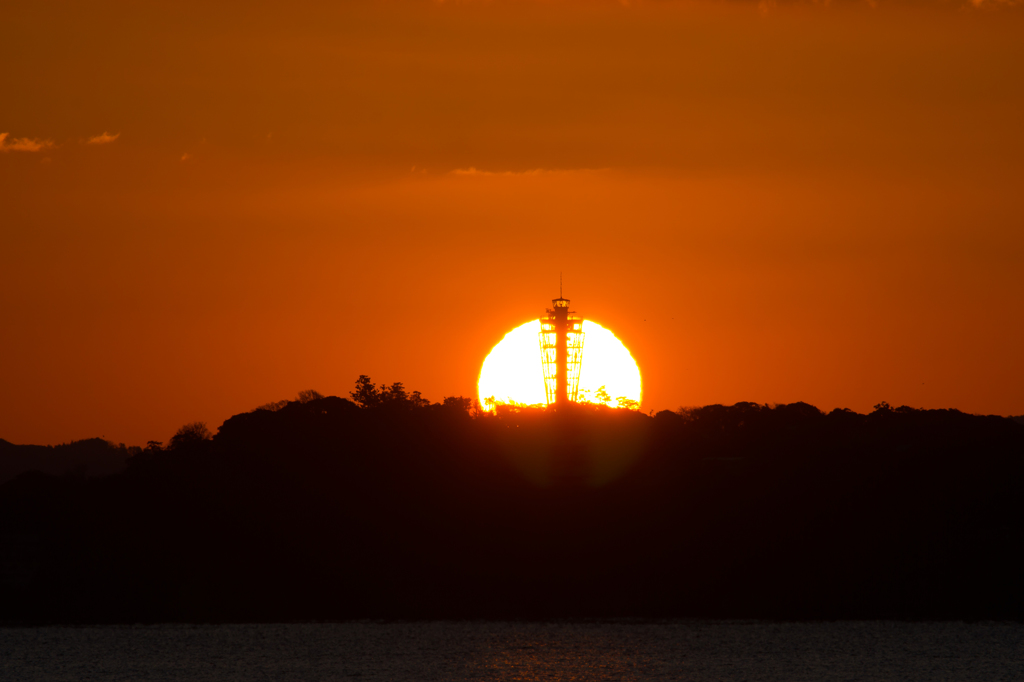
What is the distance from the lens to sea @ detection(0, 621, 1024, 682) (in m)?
26.2

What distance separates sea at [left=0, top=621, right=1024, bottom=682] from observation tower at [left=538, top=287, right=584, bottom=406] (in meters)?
40.3

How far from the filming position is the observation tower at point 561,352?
76.9 meters

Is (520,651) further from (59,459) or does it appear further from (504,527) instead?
(59,459)

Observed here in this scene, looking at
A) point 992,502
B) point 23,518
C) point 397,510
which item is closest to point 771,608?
point 992,502

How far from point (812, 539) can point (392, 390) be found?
19.8m

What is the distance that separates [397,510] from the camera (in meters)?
42.9

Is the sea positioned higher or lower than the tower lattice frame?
lower

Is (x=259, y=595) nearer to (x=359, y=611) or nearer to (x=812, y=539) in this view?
(x=359, y=611)

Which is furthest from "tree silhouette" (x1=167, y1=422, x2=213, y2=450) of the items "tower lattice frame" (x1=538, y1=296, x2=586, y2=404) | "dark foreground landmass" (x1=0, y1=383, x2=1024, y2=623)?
"tower lattice frame" (x1=538, y1=296, x2=586, y2=404)

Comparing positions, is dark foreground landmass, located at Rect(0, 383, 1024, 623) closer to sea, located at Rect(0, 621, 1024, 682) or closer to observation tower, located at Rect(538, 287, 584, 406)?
sea, located at Rect(0, 621, 1024, 682)

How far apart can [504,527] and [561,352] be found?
36.2 meters

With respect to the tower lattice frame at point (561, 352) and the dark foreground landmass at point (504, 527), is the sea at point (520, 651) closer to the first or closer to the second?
the dark foreground landmass at point (504, 527)

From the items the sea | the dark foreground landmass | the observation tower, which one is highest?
the observation tower

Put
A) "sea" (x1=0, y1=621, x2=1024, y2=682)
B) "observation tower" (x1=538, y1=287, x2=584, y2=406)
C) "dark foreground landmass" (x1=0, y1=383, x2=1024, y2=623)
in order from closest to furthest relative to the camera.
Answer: "sea" (x1=0, y1=621, x2=1024, y2=682) < "dark foreground landmass" (x1=0, y1=383, x2=1024, y2=623) < "observation tower" (x1=538, y1=287, x2=584, y2=406)
